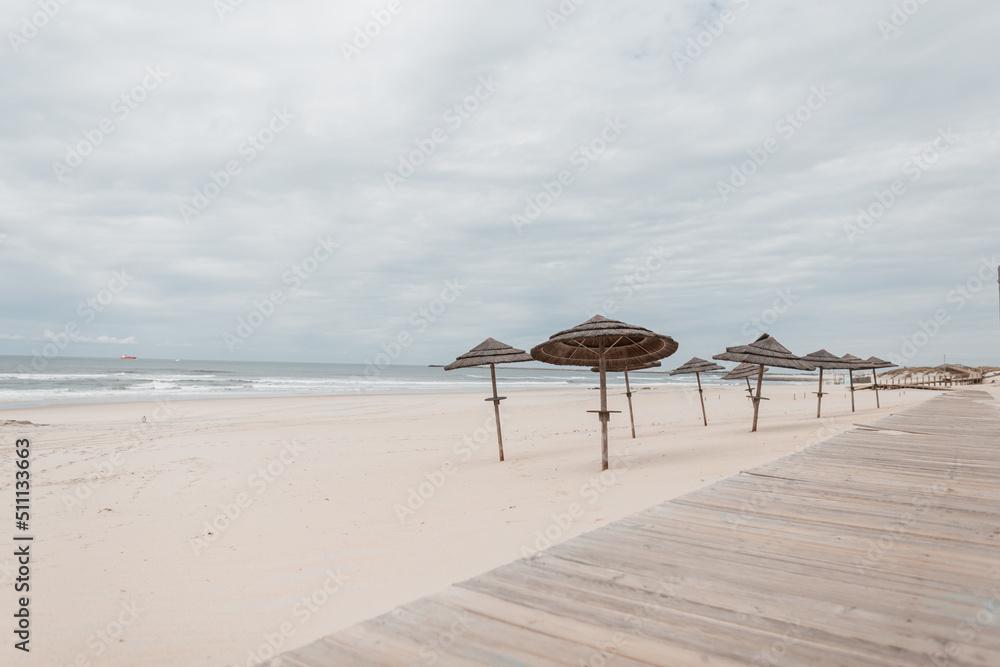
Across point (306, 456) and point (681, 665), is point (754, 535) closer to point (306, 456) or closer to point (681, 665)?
point (681, 665)

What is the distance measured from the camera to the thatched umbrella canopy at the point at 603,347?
7.88 m

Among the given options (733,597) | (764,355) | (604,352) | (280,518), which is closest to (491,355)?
(604,352)

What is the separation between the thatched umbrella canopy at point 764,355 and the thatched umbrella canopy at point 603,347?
2.23m

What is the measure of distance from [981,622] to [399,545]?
171 inches

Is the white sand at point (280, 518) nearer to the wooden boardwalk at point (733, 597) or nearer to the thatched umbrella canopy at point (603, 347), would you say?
the thatched umbrella canopy at point (603, 347)

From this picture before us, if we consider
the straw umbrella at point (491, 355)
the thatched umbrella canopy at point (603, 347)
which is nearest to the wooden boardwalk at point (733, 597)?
the thatched umbrella canopy at point (603, 347)

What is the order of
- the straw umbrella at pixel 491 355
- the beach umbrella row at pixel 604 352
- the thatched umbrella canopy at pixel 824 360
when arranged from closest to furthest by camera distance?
the beach umbrella row at pixel 604 352
the straw umbrella at pixel 491 355
the thatched umbrella canopy at pixel 824 360

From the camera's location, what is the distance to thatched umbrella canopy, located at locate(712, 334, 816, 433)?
38.7 feet

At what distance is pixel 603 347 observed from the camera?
8719 mm

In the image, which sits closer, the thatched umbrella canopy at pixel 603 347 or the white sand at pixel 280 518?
the white sand at pixel 280 518

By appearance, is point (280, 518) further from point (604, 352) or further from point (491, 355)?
point (604, 352)

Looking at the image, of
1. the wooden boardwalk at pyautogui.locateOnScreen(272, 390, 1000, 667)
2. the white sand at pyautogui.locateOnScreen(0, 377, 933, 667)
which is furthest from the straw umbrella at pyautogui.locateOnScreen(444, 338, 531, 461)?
the wooden boardwalk at pyautogui.locateOnScreen(272, 390, 1000, 667)

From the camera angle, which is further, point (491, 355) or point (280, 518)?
point (491, 355)

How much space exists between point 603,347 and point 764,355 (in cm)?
534
